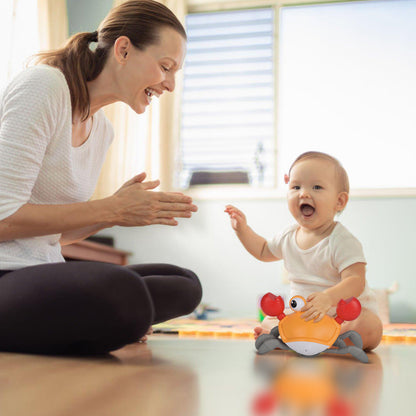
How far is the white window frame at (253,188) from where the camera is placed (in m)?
3.49

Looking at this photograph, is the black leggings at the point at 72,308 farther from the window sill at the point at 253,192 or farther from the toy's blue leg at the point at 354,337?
the window sill at the point at 253,192

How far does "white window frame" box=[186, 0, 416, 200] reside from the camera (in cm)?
349

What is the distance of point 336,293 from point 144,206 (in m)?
0.55

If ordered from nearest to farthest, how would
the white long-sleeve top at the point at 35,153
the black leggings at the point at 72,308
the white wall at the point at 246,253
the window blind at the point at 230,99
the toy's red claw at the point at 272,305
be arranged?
1. the black leggings at the point at 72,308
2. the white long-sleeve top at the point at 35,153
3. the toy's red claw at the point at 272,305
4. the white wall at the point at 246,253
5. the window blind at the point at 230,99

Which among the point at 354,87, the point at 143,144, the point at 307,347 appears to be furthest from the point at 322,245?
the point at 354,87

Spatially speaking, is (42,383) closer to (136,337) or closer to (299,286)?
(136,337)

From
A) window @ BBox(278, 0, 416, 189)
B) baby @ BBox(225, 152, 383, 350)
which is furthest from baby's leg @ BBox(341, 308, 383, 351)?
window @ BBox(278, 0, 416, 189)

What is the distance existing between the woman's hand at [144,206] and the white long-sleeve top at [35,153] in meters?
0.18

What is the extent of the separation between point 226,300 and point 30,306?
2.52 metres

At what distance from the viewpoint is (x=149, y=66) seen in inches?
56.7

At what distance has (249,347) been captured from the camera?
148 centimetres

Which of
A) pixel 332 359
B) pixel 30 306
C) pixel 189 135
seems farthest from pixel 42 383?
pixel 189 135

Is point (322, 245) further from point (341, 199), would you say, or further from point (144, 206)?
point (144, 206)

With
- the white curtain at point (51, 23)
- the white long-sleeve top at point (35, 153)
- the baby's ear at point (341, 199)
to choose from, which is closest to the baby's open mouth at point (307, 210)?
the baby's ear at point (341, 199)
